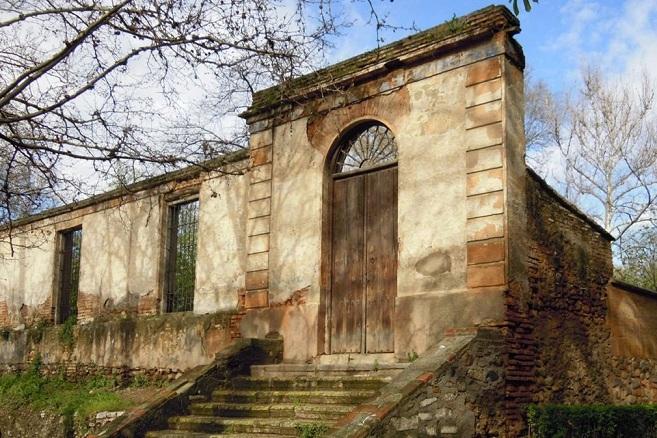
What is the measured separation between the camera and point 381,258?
10.3 metres

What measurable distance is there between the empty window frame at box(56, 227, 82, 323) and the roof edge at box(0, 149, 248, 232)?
0.61 meters

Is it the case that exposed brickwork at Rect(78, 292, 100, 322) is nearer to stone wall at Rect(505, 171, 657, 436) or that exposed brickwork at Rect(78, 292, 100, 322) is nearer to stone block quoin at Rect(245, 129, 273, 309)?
stone block quoin at Rect(245, 129, 273, 309)

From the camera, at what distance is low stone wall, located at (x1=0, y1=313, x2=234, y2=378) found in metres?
12.5

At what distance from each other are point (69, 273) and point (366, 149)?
30.4ft

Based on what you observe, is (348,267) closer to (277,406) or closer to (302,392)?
(302,392)

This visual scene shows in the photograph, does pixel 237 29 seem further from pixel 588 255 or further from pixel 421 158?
pixel 588 255

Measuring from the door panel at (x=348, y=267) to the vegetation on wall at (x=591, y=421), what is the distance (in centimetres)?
271

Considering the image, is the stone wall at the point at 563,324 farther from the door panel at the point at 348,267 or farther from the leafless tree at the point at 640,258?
the leafless tree at the point at 640,258

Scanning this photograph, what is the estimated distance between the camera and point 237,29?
27.3 feet

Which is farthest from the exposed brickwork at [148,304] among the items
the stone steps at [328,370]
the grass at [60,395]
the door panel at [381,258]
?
the door panel at [381,258]

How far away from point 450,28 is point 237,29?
116 inches

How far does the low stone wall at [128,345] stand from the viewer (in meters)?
12.5

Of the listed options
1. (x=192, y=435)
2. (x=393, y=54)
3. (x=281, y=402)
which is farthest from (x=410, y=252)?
(x=192, y=435)

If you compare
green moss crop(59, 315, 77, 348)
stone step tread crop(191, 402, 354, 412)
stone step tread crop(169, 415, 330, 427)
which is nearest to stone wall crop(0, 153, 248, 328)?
green moss crop(59, 315, 77, 348)
